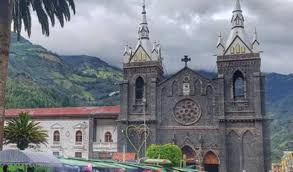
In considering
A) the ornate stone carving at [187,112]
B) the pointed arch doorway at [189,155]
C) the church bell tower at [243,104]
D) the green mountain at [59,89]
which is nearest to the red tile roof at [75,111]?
the ornate stone carving at [187,112]

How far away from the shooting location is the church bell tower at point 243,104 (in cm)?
5181

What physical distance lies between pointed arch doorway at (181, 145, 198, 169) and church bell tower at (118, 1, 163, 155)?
12.9 feet

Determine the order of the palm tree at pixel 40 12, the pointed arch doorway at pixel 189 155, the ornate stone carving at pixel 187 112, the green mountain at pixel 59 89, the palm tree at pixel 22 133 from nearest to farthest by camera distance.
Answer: the palm tree at pixel 40 12 < the palm tree at pixel 22 133 < the pointed arch doorway at pixel 189 155 < the ornate stone carving at pixel 187 112 < the green mountain at pixel 59 89

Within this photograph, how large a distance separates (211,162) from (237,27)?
56.0 ft

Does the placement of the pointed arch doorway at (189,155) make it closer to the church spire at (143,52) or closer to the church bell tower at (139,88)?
the church bell tower at (139,88)

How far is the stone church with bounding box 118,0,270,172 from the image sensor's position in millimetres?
52531

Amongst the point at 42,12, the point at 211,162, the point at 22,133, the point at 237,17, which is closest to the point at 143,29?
the point at 237,17

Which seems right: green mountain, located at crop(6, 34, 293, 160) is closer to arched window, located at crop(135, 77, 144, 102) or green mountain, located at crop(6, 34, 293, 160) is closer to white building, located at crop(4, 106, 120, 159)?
white building, located at crop(4, 106, 120, 159)

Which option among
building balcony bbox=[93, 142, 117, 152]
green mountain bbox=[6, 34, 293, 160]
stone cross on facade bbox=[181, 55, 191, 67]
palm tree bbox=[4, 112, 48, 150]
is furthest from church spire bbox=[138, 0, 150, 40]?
green mountain bbox=[6, 34, 293, 160]

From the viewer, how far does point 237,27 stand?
5700 centimetres

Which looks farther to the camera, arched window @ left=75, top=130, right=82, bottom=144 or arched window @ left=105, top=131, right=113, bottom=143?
arched window @ left=75, top=130, right=82, bottom=144

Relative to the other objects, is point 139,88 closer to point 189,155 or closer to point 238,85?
point 189,155

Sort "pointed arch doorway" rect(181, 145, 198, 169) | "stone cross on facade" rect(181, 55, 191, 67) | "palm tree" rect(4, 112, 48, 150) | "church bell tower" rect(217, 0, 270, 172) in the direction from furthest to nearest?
"stone cross on facade" rect(181, 55, 191, 67), "pointed arch doorway" rect(181, 145, 198, 169), "church bell tower" rect(217, 0, 270, 172), "palm tree" rect(4, 112, 48, 150)

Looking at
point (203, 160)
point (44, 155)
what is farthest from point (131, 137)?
point (44, 155)
